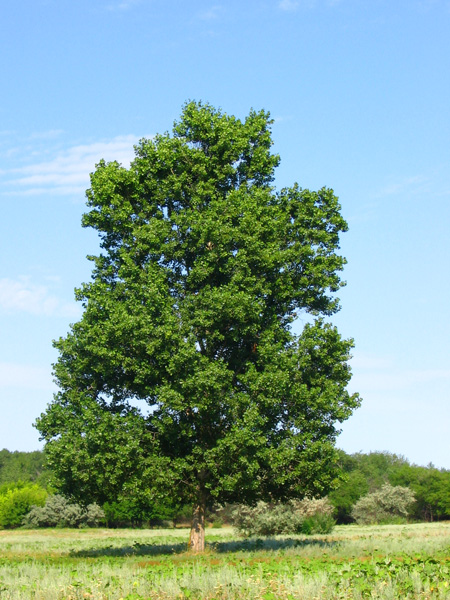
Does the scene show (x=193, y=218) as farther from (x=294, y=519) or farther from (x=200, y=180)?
(x=294, y=519)

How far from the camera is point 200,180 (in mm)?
28766

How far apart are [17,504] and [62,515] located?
1153 centimetres

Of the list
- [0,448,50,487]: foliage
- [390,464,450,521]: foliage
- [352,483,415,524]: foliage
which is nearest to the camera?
[352,483,415,524]: foliage

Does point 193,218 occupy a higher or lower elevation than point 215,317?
higher

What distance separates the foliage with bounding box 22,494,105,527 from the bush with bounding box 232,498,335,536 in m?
29.4

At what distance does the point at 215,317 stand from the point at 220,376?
2460 millimetres

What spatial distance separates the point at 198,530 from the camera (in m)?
27.0

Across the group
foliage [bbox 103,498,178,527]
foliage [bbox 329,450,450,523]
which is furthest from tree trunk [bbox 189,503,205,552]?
foliage [bbox 329,450,450,523]

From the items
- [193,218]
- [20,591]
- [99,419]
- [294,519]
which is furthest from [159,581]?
[294,519]

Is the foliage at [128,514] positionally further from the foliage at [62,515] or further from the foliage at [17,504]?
the foliage at [17,504]

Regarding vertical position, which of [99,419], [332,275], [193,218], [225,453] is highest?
[193,218]

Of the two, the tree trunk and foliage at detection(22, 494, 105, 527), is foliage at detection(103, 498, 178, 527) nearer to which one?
foliage at detection(22, 494, 105, 527)

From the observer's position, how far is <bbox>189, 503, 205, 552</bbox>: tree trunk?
87.8 feet

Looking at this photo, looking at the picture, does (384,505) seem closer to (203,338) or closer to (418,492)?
(418,492)
